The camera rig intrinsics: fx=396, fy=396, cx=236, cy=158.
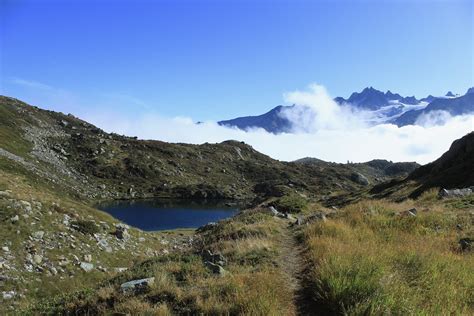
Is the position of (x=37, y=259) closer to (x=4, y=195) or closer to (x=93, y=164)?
(x=4, y=195)

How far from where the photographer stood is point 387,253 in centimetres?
1142

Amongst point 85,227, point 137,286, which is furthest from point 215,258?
point 85,227

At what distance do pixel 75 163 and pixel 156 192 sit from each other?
32.5 m

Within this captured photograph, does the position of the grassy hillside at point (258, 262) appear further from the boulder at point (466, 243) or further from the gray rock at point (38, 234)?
the gray rock at point (38, 234)

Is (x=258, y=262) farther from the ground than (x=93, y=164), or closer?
closer

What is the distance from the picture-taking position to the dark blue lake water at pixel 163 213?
93.1m

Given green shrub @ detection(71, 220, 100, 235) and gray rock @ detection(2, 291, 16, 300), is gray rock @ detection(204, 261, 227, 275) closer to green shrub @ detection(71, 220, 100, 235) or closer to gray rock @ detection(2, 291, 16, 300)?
gray rock @ detection(2, 291, 16, 300)

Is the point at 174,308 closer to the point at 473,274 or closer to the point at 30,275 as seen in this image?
the point at 473,274

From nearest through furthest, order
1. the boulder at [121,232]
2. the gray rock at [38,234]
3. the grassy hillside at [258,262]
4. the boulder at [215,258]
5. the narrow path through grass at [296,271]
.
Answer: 1. the grassy hillside at [258,262]
2. the narrow path through grass at [296,271]
3. the boulder at [215,258]
4. the gray rock at [38,234]
5. the boulder at [121,232]

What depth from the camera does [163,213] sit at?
112 meters

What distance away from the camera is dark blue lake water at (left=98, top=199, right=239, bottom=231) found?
93.1 metres

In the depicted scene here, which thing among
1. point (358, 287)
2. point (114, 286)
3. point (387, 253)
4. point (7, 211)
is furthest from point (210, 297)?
point (7, 211)

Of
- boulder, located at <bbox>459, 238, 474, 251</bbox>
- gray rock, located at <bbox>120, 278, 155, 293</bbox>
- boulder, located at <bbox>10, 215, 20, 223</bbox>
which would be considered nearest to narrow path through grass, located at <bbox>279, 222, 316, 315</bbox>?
gray rock, located at <bbox>120, 278, 155, 293</bbox>

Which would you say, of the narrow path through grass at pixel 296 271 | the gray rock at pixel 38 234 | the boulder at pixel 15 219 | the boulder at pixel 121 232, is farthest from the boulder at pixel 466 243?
the boulder at pixel 121 232
